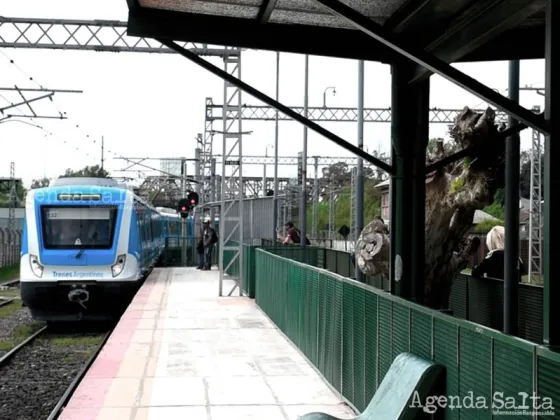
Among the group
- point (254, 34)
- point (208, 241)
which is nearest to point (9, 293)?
point (208, 241)

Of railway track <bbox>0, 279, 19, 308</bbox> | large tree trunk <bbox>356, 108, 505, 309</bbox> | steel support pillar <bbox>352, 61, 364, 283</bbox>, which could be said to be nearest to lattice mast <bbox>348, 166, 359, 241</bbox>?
steel support pillar <bbox>352, 61, 364, 283</bbox>

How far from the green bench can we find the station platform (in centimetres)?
199

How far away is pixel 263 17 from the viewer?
685 centimetres

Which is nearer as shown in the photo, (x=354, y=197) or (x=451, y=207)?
(x=451, y=207)

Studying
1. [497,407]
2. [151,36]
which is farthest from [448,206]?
[497,407]

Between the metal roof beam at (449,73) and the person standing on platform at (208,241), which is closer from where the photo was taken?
the metal roof beam at (449,73)

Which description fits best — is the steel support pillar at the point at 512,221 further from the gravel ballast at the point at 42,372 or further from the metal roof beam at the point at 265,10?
the gravel ballast at the point at 42,372

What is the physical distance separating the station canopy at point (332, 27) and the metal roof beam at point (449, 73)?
1.65 feet

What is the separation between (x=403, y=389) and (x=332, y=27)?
3.42 metres

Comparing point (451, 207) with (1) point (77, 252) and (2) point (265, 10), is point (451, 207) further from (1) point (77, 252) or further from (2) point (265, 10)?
(1) point (77, 252)

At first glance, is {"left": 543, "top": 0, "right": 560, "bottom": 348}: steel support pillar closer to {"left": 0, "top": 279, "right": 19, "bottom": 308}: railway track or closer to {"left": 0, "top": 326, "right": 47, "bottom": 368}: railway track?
{"left": 0, "top": 326, "right": 47, "bottom": 368}: railway track

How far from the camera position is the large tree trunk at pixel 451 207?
8.47 metres

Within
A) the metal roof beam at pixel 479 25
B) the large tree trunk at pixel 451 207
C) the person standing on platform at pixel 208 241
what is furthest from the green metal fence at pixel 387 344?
the person standing on platform at pixel 208 241

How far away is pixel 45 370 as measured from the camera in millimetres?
12367
